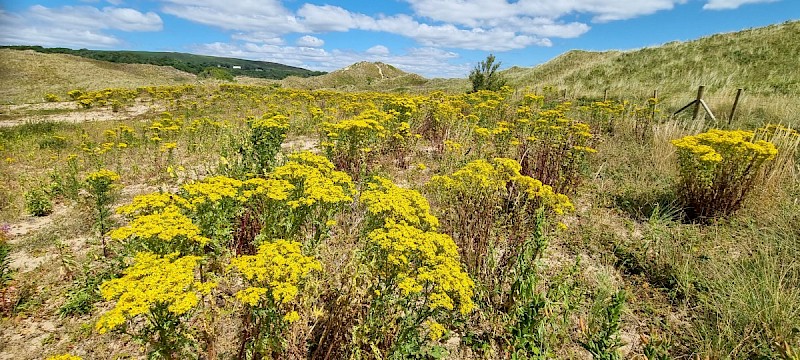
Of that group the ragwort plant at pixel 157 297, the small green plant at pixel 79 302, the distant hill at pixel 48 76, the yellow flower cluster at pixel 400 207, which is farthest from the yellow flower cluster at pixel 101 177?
the distant hill at pixel 48 76

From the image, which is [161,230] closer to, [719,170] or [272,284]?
[272,284]

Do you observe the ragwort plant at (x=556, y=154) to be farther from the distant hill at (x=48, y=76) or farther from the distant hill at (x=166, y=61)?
the distant hill at (x=166, y=61)

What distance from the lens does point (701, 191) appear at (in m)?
5.21

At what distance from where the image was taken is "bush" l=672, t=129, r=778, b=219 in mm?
4703

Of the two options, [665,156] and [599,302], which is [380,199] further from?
[665,156]

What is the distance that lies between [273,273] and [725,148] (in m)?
6.01

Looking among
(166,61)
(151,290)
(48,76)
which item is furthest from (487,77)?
(166,61)

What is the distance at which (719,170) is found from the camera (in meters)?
5.13

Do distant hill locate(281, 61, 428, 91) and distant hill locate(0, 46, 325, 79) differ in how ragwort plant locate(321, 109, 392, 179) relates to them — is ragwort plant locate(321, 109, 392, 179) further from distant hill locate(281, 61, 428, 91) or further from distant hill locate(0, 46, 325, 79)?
distant hill locate(0, 46, 325, 79)

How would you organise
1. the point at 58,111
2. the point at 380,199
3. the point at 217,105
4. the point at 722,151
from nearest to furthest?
the point at 380,199 < the point at 722,151 < the point at 217,105 < the point at 58,111

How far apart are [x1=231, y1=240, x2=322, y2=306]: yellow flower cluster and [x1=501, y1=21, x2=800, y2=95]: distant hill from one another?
1962 cm

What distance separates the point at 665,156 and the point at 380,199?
733 centimetres

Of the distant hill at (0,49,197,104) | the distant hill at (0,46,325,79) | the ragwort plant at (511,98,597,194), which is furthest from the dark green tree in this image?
the distant hill at (0,46,325,79)

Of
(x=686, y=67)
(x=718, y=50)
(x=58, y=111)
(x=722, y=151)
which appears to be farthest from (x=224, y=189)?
(x=718, y=50)
